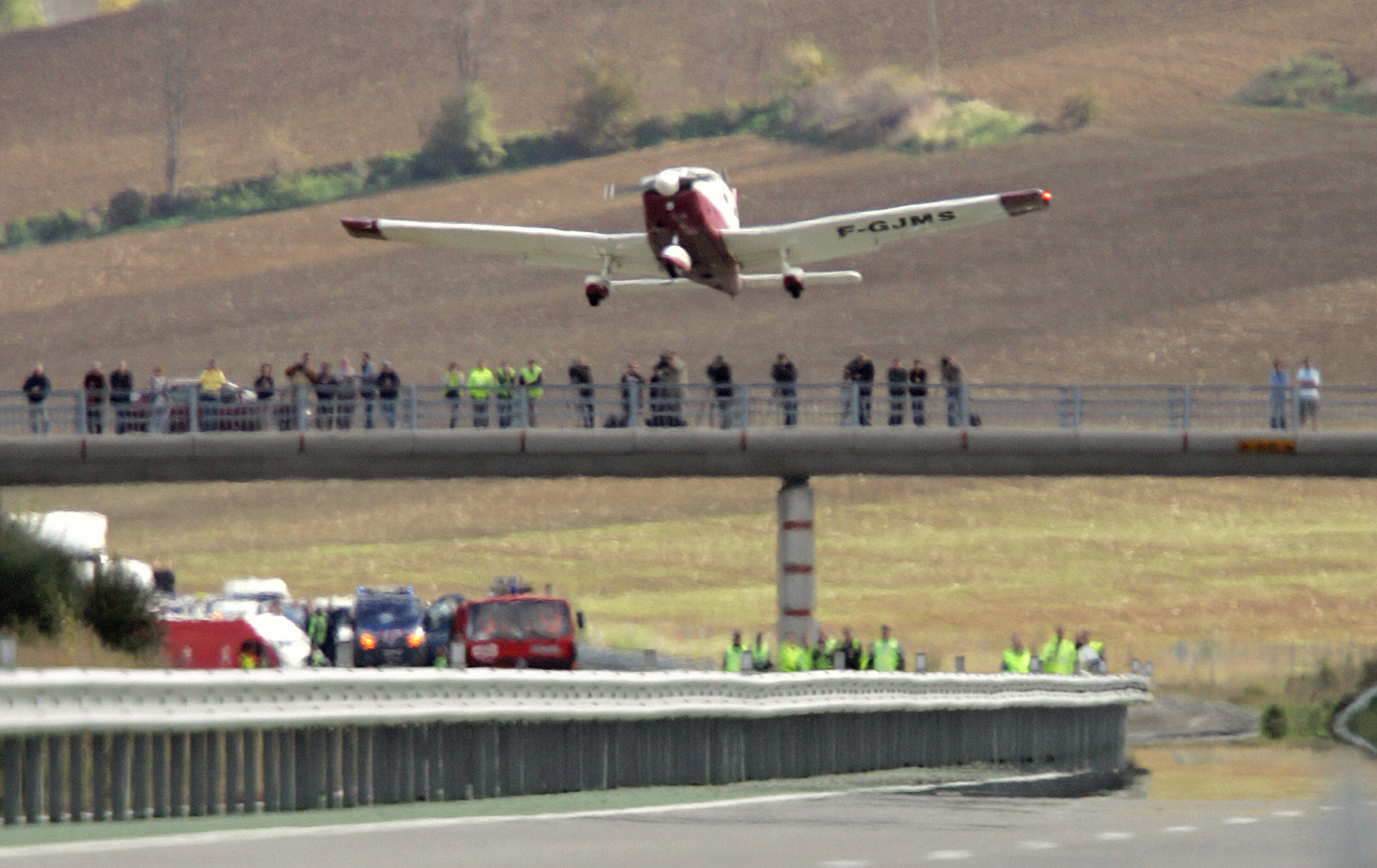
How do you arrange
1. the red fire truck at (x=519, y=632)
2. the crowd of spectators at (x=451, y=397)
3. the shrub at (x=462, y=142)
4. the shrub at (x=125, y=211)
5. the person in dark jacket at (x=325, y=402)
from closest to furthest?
the red fire truck at (x=519, y=632) → the crowd of spectators at (x=451, y=397) → the person in dark jacket at (x=325, y=402) → the shrub at (x=125, y=211) → the shrub at (x=462, y=142)

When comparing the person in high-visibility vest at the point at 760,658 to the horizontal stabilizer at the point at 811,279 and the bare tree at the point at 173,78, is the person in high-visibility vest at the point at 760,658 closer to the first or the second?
the horizontal stabilizer at the point at 811,279

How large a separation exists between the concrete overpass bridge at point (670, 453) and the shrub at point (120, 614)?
20477mm

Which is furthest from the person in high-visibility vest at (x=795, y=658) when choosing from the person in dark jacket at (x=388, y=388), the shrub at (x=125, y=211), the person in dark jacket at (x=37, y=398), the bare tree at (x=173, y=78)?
the bare tree at (x=173, y=78)

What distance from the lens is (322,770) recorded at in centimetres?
1349

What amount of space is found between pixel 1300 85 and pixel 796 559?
11377 centimetres

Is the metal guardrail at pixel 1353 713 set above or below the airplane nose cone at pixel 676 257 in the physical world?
below

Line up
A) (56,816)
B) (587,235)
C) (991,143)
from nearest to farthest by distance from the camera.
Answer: (56,816)
(587,235)
(991,143)

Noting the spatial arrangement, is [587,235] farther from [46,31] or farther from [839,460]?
[46,31]

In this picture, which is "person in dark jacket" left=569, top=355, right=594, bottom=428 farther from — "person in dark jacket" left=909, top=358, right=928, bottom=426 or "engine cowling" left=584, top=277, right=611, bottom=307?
A: "person in dark jacket" left=909, top=358, right=928, bottom=426

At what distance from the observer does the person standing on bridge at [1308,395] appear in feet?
146

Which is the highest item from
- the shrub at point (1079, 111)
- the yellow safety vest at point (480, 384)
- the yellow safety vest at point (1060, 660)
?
the shrub at point (1079, 111)

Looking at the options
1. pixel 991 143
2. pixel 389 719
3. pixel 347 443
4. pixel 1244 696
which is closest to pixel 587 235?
pixel 347 443

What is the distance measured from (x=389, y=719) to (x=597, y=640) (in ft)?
151

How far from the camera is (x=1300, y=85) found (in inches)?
5940
